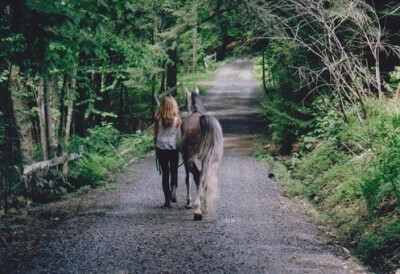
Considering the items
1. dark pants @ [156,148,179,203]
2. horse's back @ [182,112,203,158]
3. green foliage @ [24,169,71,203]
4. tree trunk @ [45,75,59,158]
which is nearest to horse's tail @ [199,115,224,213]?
horse's back @ [182,112,203,158]

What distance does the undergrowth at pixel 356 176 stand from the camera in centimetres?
659

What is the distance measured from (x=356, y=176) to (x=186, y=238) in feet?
12.1

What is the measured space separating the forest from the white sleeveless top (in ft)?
5.99

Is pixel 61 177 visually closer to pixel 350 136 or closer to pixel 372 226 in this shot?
pixel 350 136

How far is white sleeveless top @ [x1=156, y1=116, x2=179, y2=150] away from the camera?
340 inches

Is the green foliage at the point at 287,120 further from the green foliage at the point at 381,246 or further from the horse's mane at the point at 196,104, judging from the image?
the green foliage at the point at 381,246

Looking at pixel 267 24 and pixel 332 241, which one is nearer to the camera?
pixel 332 241

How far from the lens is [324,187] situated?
32.9 feet

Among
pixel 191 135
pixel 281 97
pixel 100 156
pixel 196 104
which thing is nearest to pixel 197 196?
pixel 191 135

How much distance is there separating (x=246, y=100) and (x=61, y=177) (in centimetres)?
1999

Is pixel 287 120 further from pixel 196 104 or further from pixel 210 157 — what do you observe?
pixel 210 157

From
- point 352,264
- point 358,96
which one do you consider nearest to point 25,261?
point 352,264

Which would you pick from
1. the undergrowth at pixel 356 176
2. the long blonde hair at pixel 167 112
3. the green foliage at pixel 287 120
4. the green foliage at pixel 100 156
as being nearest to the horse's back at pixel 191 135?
the long blonde hair at pixel 167 112

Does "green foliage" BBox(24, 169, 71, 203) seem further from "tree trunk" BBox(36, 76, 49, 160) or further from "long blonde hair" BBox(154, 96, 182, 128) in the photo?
"long blonde hair" BBox(154, 96, 182, 128)
